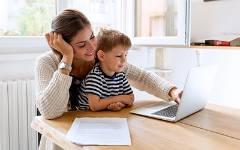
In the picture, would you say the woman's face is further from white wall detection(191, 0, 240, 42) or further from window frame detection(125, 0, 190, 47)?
white wall detection(191, 0, 240, 42)

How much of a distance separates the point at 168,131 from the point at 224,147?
204 millimetres

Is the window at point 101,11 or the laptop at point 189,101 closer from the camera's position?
the laptop at point 189,101

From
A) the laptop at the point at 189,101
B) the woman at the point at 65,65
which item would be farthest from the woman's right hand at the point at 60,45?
Answer: the laptop at the point at 189,101

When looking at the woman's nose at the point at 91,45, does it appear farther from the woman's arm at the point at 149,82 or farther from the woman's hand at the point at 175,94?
the woman's hand at the point at 175,94

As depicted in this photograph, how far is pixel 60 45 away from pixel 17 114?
0.79 meters

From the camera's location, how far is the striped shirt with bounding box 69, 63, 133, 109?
132 centimetres

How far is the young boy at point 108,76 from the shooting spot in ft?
4.29

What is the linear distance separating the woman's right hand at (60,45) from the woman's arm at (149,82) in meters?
0.39

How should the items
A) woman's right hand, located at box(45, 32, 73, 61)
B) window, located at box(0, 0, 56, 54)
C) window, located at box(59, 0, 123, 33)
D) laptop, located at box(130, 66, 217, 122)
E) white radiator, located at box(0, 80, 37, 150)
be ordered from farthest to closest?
window, located at box(59, 0, 123, 33), window, located at box(0, 0, 56, 54), white radiator, located at box(0, 80, 37, 150), woman's right hand, located at box(45, 32, 73, 61), laptop, located at box(130, 66, 217, 122)

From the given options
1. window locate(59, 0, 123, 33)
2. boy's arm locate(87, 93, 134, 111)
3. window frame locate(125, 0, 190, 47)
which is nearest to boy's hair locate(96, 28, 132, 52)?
boy's arm locate(87, 93, 134, 111)

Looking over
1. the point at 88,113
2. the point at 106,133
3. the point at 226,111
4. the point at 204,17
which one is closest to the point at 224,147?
the point at 106,133

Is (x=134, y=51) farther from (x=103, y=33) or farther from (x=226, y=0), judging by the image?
(x=103, y=33)

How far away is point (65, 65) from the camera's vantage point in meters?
1.25

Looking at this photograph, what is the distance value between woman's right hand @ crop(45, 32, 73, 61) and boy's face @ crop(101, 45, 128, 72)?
0.17 meters
